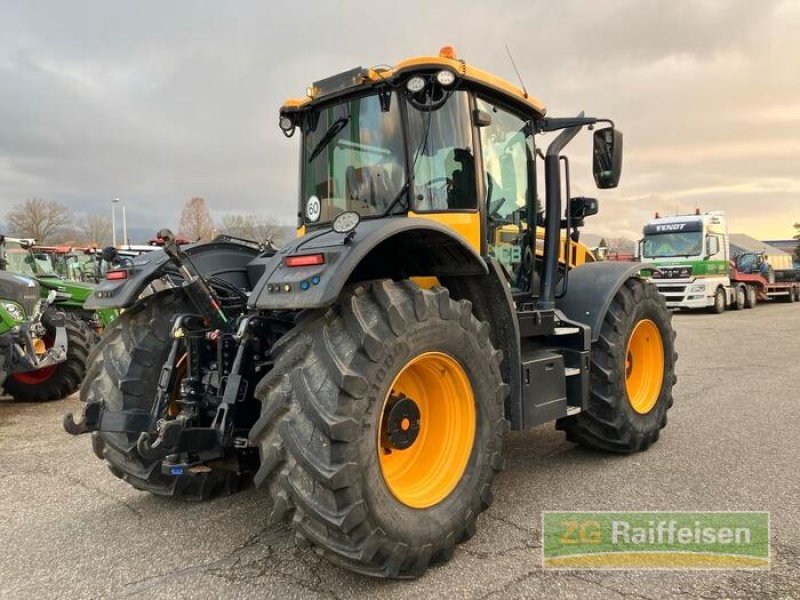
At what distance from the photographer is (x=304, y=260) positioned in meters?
A: 2.81

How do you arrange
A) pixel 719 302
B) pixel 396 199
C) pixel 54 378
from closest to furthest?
pixel 396 199
pixel 54 378
pixel 719 302

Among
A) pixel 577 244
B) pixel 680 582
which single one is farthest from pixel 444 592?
pixel 577 244

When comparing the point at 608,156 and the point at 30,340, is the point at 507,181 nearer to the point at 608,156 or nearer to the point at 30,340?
the point at 608,156

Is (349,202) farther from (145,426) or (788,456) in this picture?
(788,456)

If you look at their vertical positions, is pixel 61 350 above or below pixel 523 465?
above

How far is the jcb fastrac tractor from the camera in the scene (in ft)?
8.80

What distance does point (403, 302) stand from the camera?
2.92 metres

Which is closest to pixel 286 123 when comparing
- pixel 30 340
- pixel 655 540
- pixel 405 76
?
pixel 405 76

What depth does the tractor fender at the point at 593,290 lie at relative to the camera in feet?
14.8

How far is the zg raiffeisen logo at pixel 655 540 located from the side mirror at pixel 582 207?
233cm

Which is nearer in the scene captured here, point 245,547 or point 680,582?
point 680,582

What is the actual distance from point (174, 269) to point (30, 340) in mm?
4343

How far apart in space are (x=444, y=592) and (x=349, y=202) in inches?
92.4

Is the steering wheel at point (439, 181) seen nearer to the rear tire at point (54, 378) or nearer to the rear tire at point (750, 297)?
the rear tire at point (54, 378)
